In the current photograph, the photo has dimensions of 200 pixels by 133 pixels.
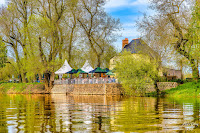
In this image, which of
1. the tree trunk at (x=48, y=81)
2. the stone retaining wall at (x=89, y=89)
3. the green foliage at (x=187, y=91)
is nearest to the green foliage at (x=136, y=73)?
the green foliage at (x=187, y=91)

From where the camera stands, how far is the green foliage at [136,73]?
111 ft

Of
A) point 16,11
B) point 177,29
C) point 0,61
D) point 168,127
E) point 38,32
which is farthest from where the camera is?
point 0,61

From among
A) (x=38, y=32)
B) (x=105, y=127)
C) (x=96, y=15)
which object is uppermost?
(x=96, y=15)

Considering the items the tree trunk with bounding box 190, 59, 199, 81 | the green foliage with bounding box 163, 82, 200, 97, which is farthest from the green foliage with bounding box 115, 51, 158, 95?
the tree trunk with bounding box 190, 59, 199, 81

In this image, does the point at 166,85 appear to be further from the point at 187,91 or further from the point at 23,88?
the point at 23,88

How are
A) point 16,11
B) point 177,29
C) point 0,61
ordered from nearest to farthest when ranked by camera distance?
point 177,29, point 16,11, point 0,61

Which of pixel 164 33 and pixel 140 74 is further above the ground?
pixel 164 33

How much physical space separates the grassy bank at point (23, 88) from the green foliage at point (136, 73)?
79.4 feet

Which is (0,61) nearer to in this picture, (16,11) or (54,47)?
(16,11)

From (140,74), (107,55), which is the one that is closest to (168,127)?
(140,74)

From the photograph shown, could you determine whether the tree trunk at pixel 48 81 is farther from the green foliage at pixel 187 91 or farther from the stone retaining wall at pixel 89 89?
the green foliage at pixel 187 91

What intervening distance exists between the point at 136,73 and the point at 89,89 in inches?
502

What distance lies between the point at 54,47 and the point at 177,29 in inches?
933

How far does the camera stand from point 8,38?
61375 millimetres
